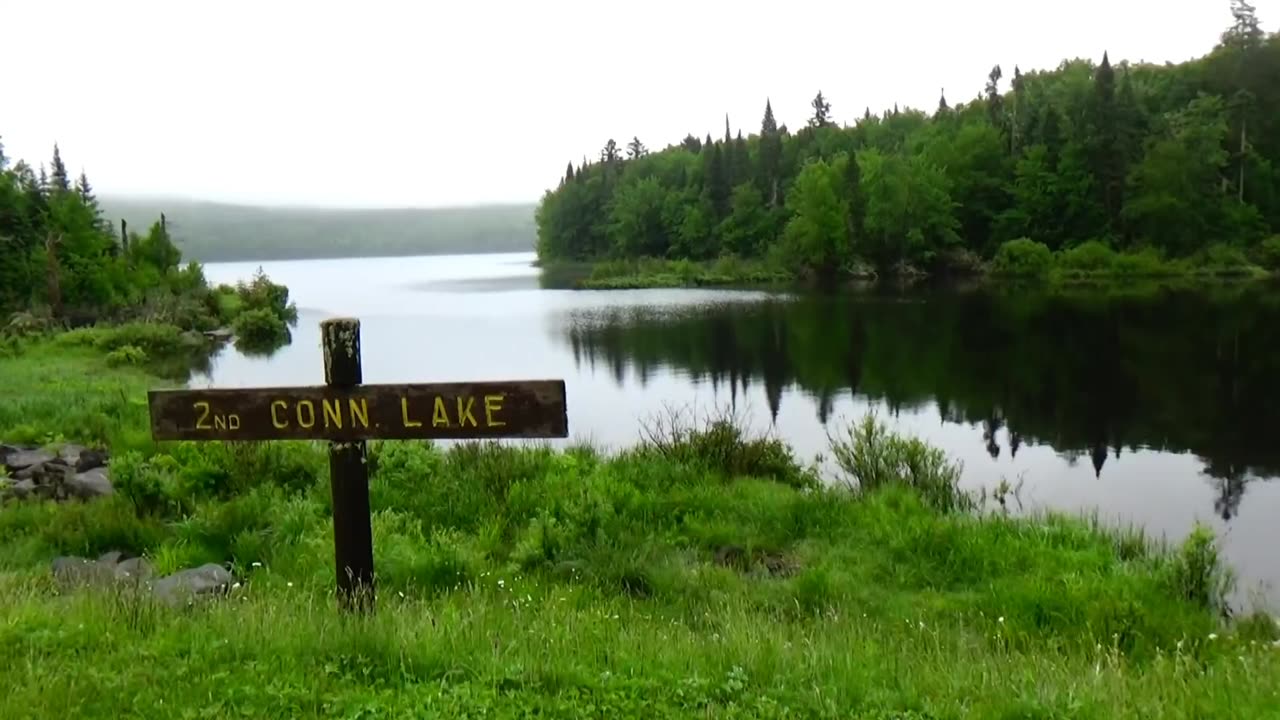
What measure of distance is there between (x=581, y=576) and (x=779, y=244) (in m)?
83.5

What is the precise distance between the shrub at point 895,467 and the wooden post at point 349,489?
28.5 feet

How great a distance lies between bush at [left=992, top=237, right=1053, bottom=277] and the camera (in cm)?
7025

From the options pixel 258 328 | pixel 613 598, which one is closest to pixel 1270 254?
pixel 258 328

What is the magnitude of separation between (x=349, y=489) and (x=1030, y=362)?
89.5 ft

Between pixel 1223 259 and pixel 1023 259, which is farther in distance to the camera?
pixel 1023 259

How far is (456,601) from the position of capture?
6.53m

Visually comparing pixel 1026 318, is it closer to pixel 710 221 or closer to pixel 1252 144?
pixel 1252 144

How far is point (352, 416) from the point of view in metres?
4.84

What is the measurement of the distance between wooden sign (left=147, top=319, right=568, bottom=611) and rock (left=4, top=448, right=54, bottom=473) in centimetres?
872

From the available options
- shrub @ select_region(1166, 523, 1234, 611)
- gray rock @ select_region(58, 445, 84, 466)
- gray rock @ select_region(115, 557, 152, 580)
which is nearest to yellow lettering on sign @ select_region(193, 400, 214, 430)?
gray rock @ select_region(115, 557, 152, 580)

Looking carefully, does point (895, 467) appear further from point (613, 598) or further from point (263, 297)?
point (263, 297)

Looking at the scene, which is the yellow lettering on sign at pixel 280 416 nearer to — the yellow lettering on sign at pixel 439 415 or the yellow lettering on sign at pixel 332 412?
the yellow lettering on sign at pixel 332 412

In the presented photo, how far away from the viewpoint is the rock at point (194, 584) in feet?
18.8

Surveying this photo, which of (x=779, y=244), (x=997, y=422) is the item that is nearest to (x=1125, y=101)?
(x=779, y=244)
